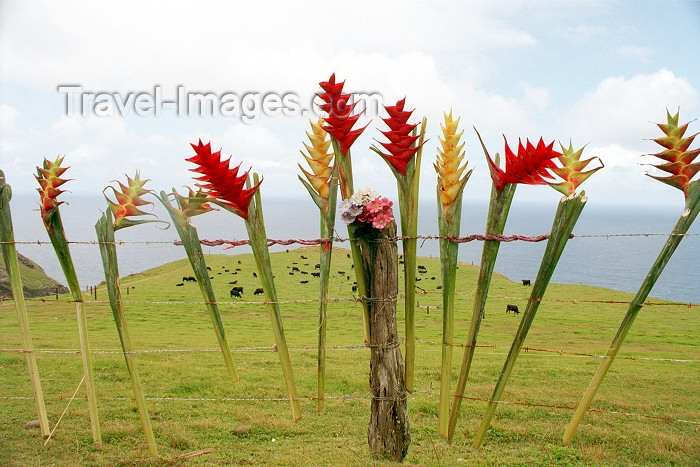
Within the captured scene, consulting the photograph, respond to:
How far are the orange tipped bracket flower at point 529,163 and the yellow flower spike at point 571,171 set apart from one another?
7 cm

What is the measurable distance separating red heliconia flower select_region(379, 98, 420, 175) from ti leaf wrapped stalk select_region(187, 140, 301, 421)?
111 centimetres

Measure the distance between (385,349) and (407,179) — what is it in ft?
4.55

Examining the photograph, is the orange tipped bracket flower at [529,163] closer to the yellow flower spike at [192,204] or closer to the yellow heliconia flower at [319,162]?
the yellow heliconia flower at [319,162]

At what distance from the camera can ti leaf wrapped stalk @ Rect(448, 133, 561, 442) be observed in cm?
409

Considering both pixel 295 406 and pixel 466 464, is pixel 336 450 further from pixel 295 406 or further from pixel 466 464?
pixel 466 464

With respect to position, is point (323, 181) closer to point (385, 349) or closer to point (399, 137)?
point (399, 137)

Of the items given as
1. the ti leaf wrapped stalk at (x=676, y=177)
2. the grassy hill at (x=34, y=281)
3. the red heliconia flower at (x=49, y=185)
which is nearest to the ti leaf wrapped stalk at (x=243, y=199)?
the red heliconia flower at (x=49, y=185)

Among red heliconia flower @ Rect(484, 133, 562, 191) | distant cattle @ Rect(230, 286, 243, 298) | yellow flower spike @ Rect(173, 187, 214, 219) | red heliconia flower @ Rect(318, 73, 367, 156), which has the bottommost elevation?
distant cattle @ Rect(230, 286, 243, 298)

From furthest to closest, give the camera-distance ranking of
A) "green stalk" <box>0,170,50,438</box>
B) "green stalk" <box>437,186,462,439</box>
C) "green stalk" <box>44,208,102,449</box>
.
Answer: "green stalk" <box>0,170,50,438</box> → "green stalk" <box>44,208,102,449</box> → "green stalk" <box>437,186,462,439</box>

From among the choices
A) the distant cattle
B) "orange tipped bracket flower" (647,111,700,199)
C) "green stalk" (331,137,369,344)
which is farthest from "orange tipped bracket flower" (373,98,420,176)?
the distant cattle

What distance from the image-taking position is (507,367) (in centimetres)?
439

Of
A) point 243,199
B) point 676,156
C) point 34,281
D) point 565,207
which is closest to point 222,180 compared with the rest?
point 243,199

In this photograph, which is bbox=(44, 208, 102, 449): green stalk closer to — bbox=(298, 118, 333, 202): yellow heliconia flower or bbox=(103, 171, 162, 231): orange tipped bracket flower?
bbox=(103, 171, 162, 231): orange tipped bracket flower

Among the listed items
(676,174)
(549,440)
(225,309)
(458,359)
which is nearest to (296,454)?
(549,440)
